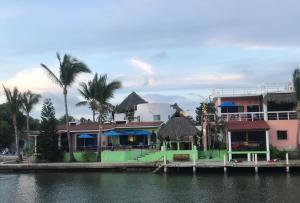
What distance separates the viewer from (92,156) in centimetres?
5212

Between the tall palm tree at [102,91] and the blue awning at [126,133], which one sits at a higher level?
the tall palm tree at [102,91]

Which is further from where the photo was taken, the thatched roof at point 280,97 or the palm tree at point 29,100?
the palm tree at point 29,100

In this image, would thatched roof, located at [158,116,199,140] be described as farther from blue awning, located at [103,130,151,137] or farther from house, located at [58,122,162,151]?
house, located at [58,122,162,151]

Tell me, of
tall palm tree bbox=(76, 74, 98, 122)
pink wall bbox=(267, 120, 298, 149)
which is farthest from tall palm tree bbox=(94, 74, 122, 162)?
pink wall bbox=(267, 120, 298, 149)

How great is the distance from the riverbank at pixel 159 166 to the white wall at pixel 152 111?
1573 centimetres

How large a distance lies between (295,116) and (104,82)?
1986 centimetres

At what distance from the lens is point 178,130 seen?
48.3 m

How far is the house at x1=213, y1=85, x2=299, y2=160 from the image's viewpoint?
4662 cm

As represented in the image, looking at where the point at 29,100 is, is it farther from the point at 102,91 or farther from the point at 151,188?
the point at 151,188

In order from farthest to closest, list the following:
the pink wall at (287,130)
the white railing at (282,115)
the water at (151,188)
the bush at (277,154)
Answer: the white railing at (282,115) < the pink wall at (287,130) < the bush at (277,154) < the water at (151,188)

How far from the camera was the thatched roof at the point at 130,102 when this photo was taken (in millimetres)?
66938

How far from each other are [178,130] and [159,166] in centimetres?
618

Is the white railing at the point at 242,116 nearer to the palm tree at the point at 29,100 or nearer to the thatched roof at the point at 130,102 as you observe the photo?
the thatched roof at the point at 130,102

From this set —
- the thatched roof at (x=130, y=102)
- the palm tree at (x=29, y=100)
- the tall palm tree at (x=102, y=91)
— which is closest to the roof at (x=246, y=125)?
the tall palm tree at (x=102, y=91)
